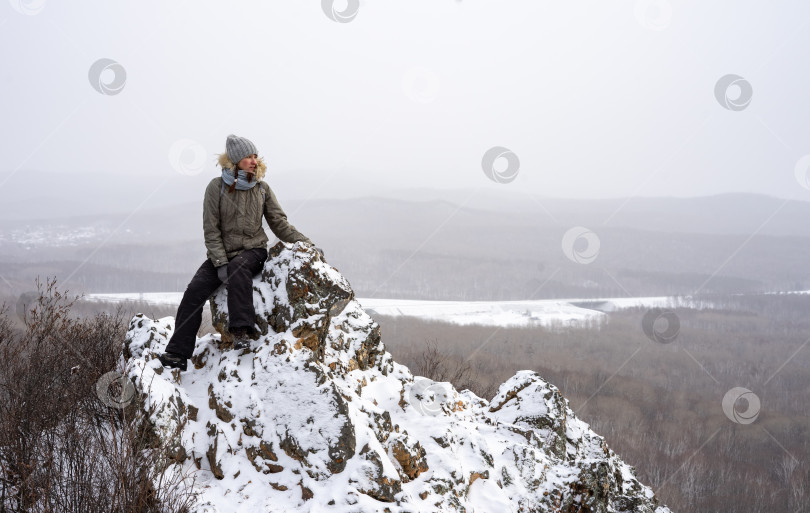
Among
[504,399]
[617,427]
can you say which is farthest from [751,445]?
[504,399]

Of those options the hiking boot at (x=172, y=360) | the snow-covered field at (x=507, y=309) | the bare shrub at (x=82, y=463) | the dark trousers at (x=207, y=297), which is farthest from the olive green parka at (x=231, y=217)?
the snow-covered field at (x=507, y=309)

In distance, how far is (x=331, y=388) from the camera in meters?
5.75

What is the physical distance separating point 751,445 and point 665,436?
12.3m

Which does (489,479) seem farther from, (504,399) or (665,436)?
(665,436)

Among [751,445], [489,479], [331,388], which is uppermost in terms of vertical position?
[331,388]

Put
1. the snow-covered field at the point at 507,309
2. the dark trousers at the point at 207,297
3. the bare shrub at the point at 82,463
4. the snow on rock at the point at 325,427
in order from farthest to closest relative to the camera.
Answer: the snow-covered field at the point at 507,309 < the dark trousers at the point at 207,297 < the snow on rock at the point at 325,427 < the bare shrub at the point at 82,463

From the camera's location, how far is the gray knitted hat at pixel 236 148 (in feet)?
20.1

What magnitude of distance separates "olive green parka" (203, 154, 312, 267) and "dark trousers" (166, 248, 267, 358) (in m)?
0.16

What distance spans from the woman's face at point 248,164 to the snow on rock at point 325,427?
1.11 m

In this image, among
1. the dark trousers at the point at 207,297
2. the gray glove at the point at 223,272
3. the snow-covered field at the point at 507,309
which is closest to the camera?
the dark trousers at the point at 207,297

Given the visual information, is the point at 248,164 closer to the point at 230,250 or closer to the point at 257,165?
the point at 257,165

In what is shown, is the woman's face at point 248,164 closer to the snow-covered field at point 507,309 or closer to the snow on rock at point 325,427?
the snow on rock at point 325,427

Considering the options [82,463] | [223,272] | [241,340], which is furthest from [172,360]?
[82,463]

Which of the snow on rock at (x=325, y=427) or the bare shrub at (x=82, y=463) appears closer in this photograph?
the bare shrub at (x=82, y=463)
